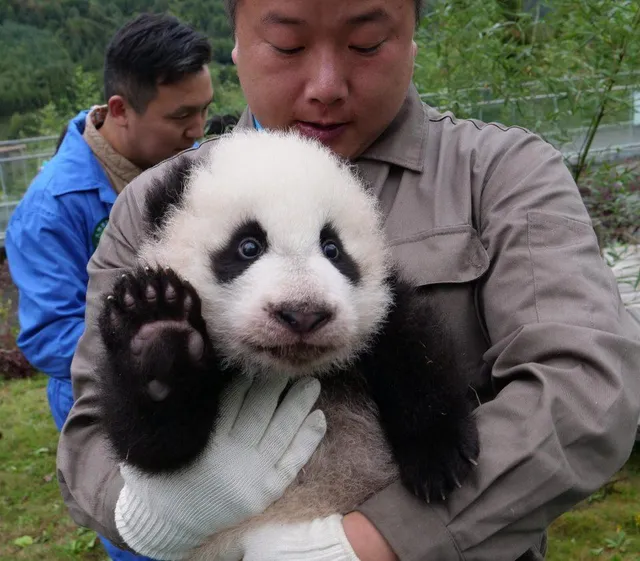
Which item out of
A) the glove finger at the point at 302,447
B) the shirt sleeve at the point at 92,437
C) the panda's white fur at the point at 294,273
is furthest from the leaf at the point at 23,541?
the glove finger at the point at 302,447

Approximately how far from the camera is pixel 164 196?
1818mm

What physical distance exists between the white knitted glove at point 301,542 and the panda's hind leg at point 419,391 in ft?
0.67

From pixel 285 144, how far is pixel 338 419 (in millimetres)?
735

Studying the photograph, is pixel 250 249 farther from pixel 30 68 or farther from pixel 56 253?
pixel 30 68

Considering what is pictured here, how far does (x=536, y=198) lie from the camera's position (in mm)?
1756

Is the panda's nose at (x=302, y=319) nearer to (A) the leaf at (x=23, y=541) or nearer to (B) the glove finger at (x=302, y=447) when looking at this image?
(B) the glove finger at (x=302, y=447)

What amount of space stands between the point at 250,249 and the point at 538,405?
0.74 m

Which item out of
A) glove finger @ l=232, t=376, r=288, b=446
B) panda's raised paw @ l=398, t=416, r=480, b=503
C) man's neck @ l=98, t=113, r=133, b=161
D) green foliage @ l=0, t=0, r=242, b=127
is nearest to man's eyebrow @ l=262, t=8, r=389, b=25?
glove finger @ l=232, t=376, r=288, b=446

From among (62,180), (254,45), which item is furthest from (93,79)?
(254,45)

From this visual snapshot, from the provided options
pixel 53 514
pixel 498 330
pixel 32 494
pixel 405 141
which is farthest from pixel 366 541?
pixel 32 494

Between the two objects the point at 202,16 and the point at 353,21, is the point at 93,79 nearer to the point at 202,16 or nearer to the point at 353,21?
the point at 202,16

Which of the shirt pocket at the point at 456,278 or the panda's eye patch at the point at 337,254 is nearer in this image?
the panda's eye patch at the point at 337,254

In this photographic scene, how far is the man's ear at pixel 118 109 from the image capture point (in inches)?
143

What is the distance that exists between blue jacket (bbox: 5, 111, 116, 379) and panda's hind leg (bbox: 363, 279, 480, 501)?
1.60 m
